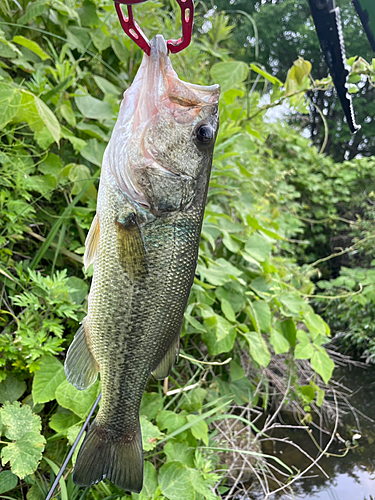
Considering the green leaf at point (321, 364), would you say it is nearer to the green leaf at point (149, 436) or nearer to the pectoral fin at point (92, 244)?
the green leaf at point (149, 436)

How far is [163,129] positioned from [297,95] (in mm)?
1527

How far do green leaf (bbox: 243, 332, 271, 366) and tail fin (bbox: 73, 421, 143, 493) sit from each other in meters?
1.14

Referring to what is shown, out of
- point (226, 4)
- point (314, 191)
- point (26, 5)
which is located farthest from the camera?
point (226, 4)

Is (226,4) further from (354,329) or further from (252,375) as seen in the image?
(252,375)

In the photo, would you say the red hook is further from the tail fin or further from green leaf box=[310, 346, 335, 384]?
green leaf box=[310, 346, 335, 384]

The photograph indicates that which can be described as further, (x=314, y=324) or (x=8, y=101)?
(x=314, y=324)

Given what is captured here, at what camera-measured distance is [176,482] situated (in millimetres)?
1485

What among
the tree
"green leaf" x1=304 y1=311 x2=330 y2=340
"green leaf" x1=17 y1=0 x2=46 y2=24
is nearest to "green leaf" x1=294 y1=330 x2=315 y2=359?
"green leaf" x1=304 y1=311 x2=330 y2=340

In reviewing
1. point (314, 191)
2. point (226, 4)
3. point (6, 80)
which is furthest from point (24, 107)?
point (226, 4)

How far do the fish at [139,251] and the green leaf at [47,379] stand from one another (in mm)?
487

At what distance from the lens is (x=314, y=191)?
6.35 metres

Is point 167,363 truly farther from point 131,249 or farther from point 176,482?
point 176,482

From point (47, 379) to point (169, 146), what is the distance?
0.93 meters

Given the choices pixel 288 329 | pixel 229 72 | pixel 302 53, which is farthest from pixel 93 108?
pixel 302 53
